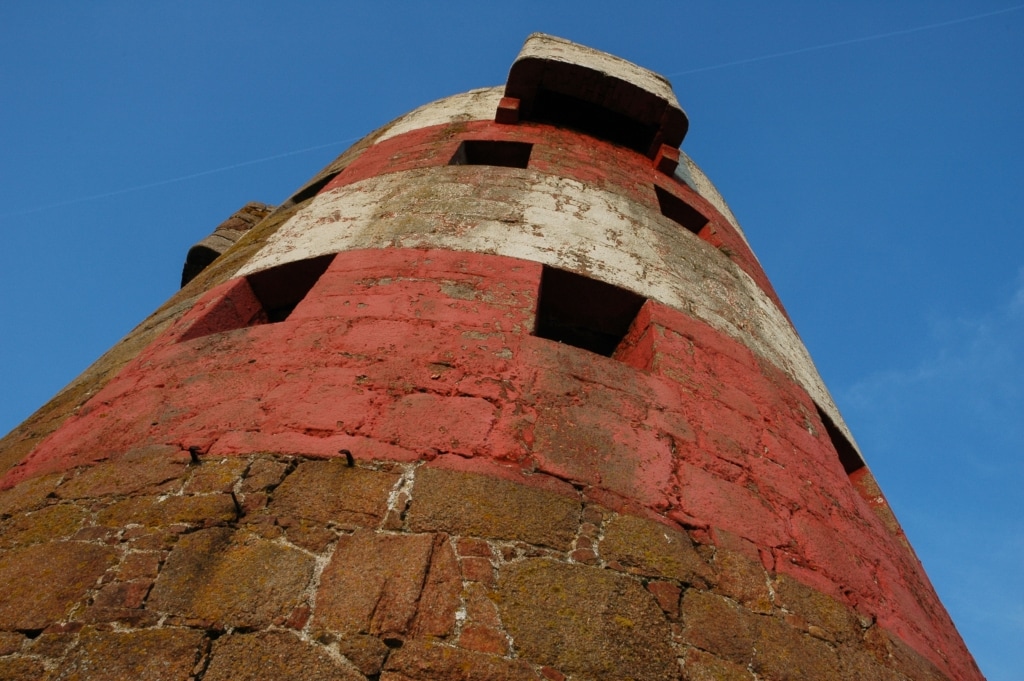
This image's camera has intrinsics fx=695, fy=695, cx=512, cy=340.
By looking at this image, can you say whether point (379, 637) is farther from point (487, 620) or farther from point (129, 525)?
point (129, 525)

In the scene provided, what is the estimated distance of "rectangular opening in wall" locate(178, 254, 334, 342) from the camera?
12.5 feet

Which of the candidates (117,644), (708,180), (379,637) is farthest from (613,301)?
(708,180)

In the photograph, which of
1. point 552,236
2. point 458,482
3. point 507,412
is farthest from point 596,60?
point 458,482

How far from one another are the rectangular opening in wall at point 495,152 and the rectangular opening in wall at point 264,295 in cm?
190

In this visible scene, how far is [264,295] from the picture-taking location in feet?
13.4

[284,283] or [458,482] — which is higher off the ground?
[284,283]

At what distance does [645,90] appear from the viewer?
5.81 m

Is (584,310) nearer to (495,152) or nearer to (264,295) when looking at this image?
(264,295)

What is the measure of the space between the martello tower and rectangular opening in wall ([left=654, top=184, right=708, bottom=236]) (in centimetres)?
128

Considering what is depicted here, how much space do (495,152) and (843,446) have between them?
335 centimetres

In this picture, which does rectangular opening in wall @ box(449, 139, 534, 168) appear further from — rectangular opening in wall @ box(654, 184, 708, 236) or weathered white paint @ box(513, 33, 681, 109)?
rectangular opening in wall @ box(654, 184, 708, 236)

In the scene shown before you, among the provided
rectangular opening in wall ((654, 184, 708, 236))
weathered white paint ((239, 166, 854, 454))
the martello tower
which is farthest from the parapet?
the martello tower

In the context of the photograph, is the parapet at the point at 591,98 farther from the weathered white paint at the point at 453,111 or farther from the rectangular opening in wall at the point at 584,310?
the rectangular opening in wall at the point at 584,310

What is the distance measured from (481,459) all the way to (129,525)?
115 cm
